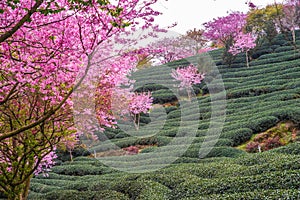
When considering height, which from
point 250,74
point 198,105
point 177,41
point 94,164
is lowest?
point 94,164

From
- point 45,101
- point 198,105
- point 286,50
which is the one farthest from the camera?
point 286,50

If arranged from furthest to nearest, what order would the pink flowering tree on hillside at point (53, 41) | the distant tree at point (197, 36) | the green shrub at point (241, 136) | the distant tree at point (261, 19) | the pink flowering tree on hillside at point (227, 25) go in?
1. the distant tree at point (197, 36)
2. the pink flowering tree on hillside at point (227, 25)
3. the distant tree at point (261, 19)
4. the green shrub at point (241, 136)
5. the pink flowering tree on hillside at point (53, 41)

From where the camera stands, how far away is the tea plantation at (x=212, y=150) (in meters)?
8.12

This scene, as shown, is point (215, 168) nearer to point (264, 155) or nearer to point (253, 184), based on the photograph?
point (264, 155)

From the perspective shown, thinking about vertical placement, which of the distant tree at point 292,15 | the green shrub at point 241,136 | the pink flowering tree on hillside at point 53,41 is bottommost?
the green shrub at point 241,136

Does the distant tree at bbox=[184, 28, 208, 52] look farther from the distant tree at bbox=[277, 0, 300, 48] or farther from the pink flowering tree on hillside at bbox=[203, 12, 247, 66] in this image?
the distant tree at bbox=[277, 0, 300, 48]

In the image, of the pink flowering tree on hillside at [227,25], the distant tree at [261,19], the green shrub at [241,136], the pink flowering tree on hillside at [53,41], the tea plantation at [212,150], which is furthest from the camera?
the pink flowering tree on hillside at [227,25]

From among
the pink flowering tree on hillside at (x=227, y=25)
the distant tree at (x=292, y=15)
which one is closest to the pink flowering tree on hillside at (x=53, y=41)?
the distant tree at (x=292, y=15)

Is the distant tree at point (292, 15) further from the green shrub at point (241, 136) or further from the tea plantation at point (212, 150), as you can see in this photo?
the green shrub at point (241, 136)

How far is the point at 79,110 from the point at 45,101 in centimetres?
144

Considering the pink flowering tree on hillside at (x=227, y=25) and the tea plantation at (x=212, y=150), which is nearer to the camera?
the tea plantation at (x=212, y=150)

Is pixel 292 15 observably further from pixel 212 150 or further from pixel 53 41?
pixel 53 41

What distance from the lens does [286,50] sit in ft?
106

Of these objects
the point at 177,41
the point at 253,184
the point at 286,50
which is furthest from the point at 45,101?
the point at 177,41
